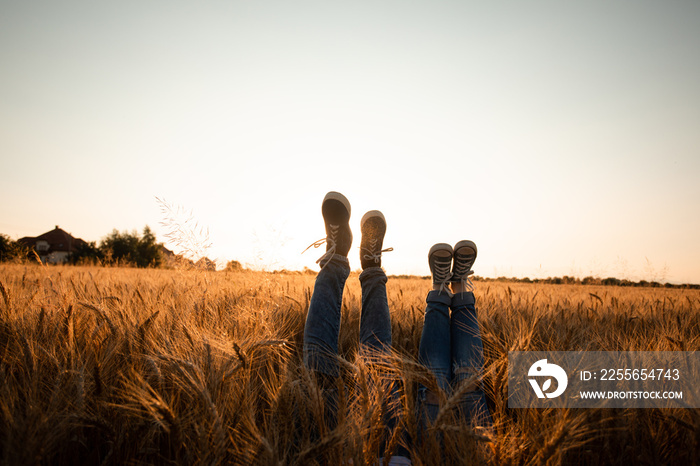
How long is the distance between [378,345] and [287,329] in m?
0.80

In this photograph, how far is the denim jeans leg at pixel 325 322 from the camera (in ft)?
5.46

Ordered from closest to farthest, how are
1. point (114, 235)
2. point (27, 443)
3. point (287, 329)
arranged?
point (27, 443), point (287, 329), point (114, 235)

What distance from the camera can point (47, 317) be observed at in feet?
5.67

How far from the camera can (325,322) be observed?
186 cm

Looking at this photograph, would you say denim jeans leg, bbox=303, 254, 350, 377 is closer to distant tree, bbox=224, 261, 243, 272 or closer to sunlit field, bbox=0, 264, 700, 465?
sunlit field, bbox=0, 264, 700, 465

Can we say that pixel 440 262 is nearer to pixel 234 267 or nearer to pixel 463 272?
pixel 463 272

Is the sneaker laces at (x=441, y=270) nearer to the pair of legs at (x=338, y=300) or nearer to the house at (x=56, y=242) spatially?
the pair of legs at (x=338, y=300)

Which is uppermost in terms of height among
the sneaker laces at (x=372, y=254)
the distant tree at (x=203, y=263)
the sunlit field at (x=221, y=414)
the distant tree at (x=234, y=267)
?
the sneaker laces at (x=372, y=254)

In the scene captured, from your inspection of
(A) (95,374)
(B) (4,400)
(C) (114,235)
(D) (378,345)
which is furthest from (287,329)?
(C) (114,235)

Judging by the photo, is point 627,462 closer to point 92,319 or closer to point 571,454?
point 571,454

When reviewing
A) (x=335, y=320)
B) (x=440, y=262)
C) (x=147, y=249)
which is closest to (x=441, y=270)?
(x=440, y=262)

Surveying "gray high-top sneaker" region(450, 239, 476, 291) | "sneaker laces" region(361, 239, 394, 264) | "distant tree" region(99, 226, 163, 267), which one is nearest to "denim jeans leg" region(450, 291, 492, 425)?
"gray high-top sneaker" region(450, 239, 476, 291)

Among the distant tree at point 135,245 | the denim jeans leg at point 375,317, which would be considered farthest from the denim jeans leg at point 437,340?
the distant tree at point 135,245

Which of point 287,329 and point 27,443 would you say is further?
point 287,329
